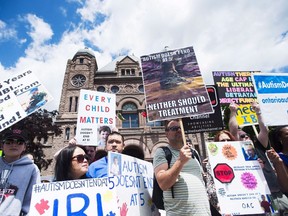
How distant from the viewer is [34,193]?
6.21 ft

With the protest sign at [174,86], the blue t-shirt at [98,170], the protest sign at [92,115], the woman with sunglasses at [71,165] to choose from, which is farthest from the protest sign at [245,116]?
the woman with sunglasses at [71,165]

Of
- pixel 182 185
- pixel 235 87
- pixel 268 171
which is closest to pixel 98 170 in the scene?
pixel 182 185

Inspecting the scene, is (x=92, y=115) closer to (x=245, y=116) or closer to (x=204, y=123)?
(x=204, y=123)

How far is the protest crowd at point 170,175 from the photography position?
1988mm

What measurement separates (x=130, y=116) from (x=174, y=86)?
742 inches

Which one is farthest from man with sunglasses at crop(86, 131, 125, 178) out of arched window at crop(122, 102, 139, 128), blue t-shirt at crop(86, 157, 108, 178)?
arched window at crop(122, 102, 139, 128)

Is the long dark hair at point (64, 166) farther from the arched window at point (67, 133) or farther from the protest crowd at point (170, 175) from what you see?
the arched window at point (67, 133)

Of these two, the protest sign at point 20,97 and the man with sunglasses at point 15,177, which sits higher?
the protest sign at point 20,97

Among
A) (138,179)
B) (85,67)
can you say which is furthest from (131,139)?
(138,179)

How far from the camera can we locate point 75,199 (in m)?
1.92

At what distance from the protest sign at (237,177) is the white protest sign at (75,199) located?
4.77 feet

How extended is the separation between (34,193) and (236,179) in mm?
2448

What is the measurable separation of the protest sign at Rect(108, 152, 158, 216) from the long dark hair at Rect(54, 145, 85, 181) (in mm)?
504

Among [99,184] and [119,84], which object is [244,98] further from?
[119,84]
